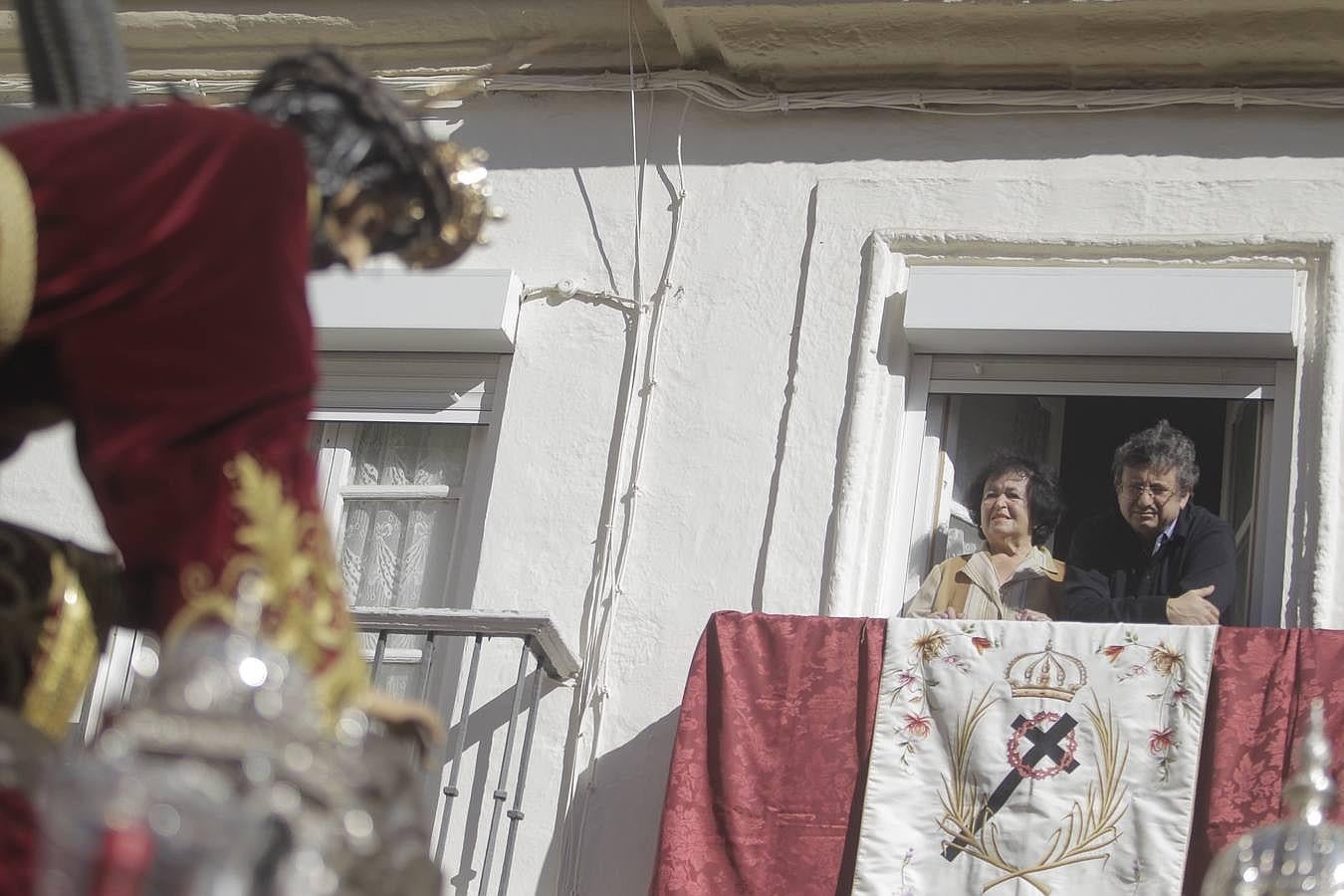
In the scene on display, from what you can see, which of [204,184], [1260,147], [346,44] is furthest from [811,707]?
[204,184]

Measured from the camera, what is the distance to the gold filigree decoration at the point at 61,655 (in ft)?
6.52

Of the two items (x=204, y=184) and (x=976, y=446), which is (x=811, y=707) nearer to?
(x=976, y=446)

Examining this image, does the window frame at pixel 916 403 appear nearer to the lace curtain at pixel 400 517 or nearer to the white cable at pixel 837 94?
the white cable at pixel 837 94

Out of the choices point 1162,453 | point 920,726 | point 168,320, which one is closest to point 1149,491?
point 1162,453

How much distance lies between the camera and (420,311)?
6629 millimetres

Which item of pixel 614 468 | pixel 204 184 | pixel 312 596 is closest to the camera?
pixel 312 596

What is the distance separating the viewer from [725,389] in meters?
6.44

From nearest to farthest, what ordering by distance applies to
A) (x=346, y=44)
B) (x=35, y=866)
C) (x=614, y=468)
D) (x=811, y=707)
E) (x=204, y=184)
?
(x=35, y=866)
(x=204, y=184)
(x=811, y=707)
(x=614, y=468)
(x=346, y=44)

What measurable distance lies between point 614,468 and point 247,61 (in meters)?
1.98

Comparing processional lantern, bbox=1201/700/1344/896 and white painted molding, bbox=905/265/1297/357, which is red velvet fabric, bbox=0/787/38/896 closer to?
A: processional lantern, bbox=1201/700/1344/896

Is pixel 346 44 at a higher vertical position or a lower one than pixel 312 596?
higher

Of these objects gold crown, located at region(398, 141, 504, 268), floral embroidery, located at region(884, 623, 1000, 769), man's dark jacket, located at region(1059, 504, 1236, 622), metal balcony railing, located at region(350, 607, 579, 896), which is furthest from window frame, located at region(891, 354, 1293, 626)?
gold crown, located at region(398, 141, 504, 268)

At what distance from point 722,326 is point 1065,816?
188 centimetres

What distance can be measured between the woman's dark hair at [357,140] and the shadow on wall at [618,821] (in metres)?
3.86
